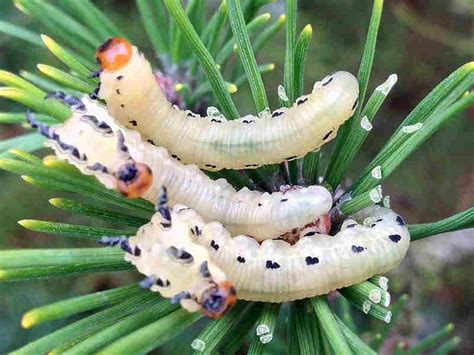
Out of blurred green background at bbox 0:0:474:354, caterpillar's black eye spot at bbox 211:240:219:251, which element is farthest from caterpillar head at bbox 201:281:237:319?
blurred green background at bbox 0:0:474:354

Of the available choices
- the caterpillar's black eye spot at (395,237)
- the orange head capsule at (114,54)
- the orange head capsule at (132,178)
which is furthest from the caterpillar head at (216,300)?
the orange head capsule at (114,54)

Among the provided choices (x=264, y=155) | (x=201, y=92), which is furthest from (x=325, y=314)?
(x=201, y=92)

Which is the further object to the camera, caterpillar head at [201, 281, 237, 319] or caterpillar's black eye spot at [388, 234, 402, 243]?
caterpillar's black eye spot at [388, 234, 402, 243]

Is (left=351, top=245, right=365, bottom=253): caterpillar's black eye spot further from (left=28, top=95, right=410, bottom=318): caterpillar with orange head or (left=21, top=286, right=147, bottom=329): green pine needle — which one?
(left=21, top=286, right=147, bottom=329): green pine needle

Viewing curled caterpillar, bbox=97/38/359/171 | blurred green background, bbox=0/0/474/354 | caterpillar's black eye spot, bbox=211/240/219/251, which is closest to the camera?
caterpillar's black eye spot, bbox=211/240/219/251

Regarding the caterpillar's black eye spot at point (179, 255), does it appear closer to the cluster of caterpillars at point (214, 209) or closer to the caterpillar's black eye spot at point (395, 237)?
the cluster of caterpillars at point (214, 209)

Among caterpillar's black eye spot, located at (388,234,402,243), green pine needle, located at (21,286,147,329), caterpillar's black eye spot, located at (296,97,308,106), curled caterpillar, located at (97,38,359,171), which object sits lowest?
green pine needle, located at (21,286,147,329)
